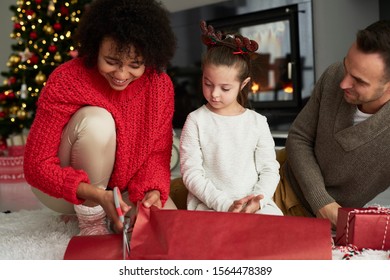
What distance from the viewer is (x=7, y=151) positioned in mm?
3725

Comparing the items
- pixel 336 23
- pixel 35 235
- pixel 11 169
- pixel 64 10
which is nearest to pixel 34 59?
pixel 64 10

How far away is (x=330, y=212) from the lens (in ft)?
4.60

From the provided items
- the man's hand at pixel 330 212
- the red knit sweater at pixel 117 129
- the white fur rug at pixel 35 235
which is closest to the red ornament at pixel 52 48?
the white fur rug at pixel 35 235

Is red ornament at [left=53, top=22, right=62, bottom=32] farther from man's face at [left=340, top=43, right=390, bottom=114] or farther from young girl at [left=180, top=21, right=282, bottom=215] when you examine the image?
man's face at [left=340, top=43, right=390, bottom=114]

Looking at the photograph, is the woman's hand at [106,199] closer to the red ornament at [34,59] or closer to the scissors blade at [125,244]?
the scissors blade at [125,244]

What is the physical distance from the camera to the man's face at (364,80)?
1331 millimetres

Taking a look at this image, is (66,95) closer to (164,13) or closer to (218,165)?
(164,13)

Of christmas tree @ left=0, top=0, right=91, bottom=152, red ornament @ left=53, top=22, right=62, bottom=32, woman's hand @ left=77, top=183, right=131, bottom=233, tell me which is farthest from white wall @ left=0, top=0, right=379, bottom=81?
woman's hand @ left=77, top=183, right=131, bottom=233

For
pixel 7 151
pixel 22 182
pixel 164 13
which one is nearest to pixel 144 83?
pixel 164 13

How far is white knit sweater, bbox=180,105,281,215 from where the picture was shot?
1.39 metres

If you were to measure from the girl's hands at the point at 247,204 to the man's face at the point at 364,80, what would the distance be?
38 cm

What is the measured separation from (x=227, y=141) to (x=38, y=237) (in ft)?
1.95

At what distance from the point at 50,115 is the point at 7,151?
2.57 metres

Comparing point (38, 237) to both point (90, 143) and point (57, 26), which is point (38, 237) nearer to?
point (90, 143)
